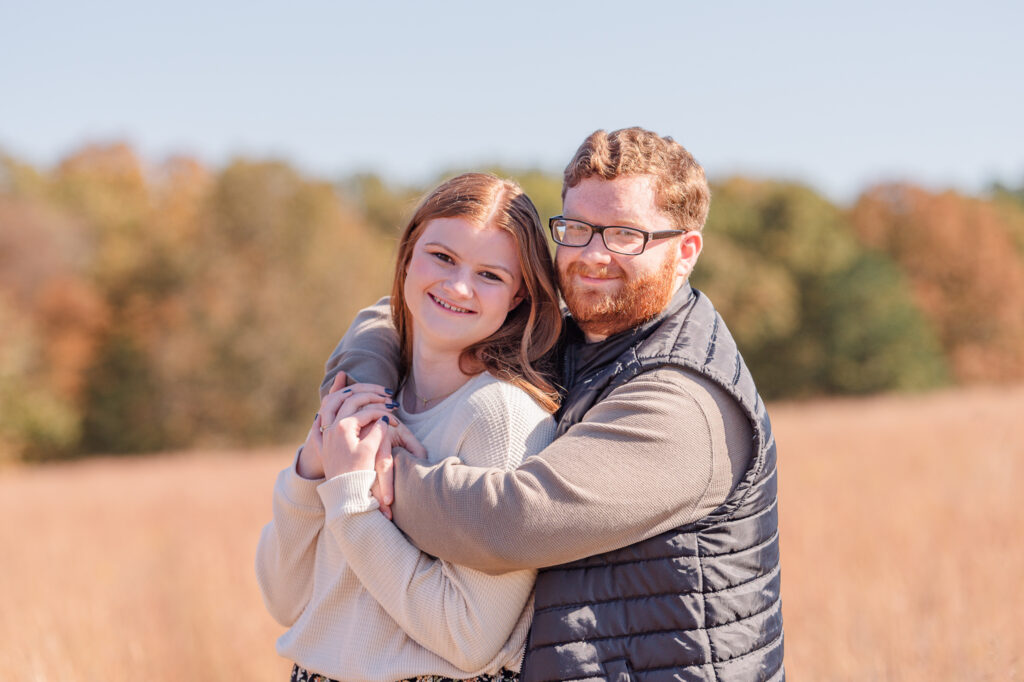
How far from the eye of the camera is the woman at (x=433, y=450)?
208 centimetres

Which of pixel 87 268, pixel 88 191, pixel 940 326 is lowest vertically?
pixel 940 326

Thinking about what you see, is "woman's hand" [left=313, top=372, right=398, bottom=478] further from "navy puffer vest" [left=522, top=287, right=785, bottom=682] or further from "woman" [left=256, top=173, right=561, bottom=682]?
"navy puffer vest" [left=522, top=287, right=785, bottom=682]

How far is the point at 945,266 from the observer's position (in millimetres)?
37375

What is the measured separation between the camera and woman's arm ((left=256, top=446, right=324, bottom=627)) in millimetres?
2303

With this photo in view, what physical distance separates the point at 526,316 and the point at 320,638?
969 mm

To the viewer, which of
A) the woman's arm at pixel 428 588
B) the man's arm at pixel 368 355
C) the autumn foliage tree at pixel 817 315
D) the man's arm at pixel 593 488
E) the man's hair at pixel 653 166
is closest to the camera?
the man's arm at pixel 593 488

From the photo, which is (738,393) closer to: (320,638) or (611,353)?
(611,353)

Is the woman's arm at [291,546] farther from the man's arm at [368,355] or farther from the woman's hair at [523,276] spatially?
the woman's hair at [523,276]

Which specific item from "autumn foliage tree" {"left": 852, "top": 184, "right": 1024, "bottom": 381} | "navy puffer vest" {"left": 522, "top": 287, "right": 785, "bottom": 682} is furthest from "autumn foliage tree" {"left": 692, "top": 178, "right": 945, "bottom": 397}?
"navy puffer vest" {"left": 522, "top": 287, "right": 785, "bottom": 682}

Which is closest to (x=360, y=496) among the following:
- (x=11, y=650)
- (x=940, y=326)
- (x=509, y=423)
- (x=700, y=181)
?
(x=509, y=423)

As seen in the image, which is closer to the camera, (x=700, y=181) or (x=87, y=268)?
(x=700, y=181)

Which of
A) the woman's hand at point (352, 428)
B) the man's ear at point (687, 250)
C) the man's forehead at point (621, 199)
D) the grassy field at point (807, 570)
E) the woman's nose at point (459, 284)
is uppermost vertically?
the man's forehead at point (621, 199)

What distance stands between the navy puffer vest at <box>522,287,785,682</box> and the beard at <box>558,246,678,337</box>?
92 millimetres

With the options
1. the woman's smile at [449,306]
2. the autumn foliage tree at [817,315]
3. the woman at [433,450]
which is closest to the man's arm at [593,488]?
the woman at [433,450]
